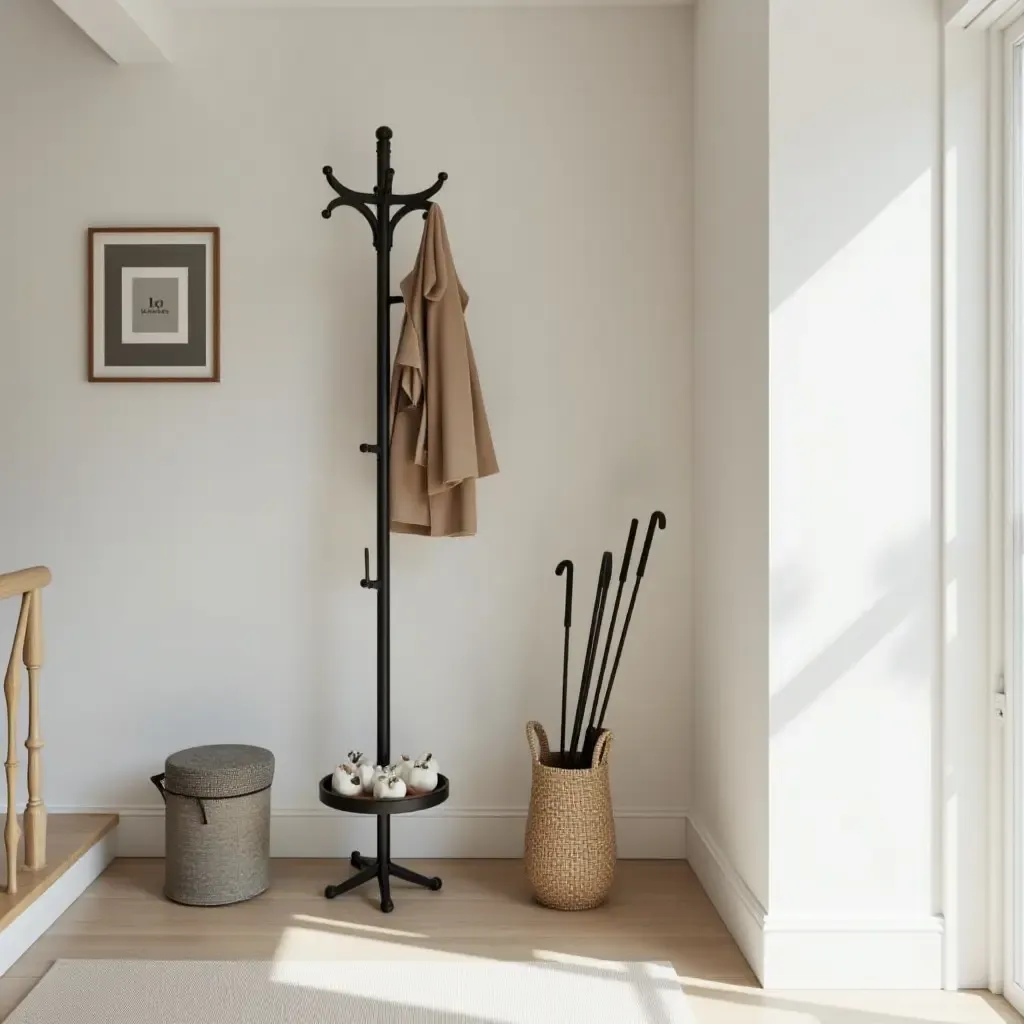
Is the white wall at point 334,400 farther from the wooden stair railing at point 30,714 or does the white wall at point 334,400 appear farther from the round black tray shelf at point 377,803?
the wooden stair railing at point 30,714

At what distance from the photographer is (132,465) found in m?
3.20

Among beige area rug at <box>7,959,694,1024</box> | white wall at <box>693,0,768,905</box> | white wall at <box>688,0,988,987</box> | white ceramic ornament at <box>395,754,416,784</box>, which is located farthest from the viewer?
white ceramic ornament at <box>395,754,416,784</box>

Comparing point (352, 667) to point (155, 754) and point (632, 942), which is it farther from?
point (632, 942)

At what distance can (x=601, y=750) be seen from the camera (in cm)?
288

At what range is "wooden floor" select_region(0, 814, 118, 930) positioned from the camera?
244cm

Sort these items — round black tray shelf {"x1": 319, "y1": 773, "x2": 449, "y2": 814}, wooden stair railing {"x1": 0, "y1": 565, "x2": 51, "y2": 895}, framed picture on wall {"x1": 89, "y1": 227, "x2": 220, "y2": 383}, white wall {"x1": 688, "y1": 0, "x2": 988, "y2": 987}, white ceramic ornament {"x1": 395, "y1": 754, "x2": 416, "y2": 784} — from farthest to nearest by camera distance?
framed picture on wall {"x1": 89, "y1": 227, "x2": 220, "y2": 383}, white ceramic ornament {"x1": 395, "y1": 754, "x2": 416, "y2": 784}, round black tray shelf {"x1": 319, "y1": 773, "x2": 449, "y2": 814}, wooden stair railing {"x1": 0, "y1": 565, "x2": 51, "y2": 895}, white wall {"x1": 688, "y1": 0, "x2": 988, "y2": 987}

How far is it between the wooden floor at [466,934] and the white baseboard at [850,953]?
0.13 feet

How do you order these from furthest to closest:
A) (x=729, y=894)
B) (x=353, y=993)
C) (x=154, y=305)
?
Result: (x=154, y=305), (x=729, y=894), (x=353, y=993)

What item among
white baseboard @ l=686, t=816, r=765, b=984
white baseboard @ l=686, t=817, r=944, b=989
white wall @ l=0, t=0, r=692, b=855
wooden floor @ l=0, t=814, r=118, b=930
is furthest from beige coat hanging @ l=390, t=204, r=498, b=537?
white baseboard @ l=686, t=817, r=944, b=989

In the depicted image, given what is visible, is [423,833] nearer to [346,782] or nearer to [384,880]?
[384,880]

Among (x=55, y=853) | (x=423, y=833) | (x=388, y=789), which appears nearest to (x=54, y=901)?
(x=55, y=853)

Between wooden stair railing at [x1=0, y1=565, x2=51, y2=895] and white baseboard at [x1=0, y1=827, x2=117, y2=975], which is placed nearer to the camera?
white baseboard at [x1=0, y1=827, x2=117, y2=975]

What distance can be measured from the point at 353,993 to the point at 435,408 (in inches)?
58.5

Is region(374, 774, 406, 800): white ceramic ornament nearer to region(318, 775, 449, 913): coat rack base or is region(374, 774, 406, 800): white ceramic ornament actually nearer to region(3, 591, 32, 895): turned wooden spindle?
region(318, 775, 449, 913): coat rack base
